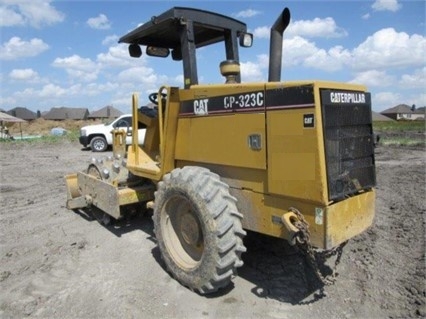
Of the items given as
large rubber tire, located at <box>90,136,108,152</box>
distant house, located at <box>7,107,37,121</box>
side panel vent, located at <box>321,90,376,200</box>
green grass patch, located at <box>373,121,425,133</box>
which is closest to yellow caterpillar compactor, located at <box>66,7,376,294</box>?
side panel vent, located at <box>321,90,376,200</box>

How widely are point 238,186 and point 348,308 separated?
1.47m

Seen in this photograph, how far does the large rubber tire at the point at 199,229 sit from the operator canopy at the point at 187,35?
128 cm

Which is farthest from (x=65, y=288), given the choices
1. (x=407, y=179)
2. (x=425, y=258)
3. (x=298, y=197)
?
(x=407, y=179)

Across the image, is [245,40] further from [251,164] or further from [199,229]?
[199,229]

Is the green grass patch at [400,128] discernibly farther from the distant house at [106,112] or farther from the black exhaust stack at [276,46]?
the distant house at [106,112]

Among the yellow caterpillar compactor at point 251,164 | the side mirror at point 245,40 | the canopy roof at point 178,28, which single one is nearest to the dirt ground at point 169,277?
the yellow caterpillar compactor at point 251,164

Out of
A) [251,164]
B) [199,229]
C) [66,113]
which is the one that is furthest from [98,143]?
[66,113]

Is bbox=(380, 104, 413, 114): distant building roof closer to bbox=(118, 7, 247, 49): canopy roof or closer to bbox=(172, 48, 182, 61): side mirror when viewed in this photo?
bbox=(172, 48, 182, 61): side mirror

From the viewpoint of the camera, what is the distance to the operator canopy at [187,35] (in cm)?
438

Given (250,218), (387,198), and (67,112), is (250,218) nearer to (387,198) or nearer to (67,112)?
(387,198)

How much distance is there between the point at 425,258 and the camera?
4.43 m

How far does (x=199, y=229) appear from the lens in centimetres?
389

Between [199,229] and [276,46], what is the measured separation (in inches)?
75.5

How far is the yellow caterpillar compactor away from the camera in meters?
3.18
